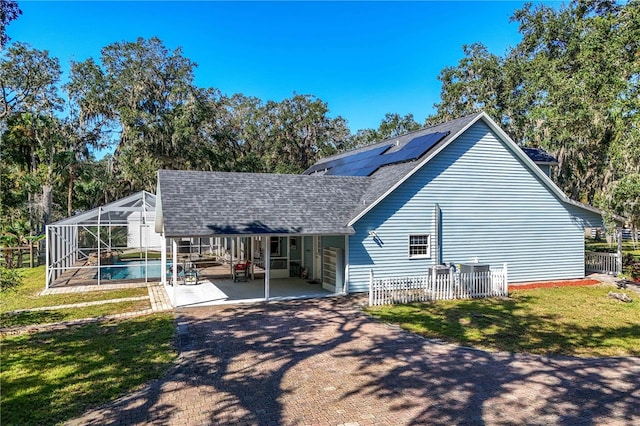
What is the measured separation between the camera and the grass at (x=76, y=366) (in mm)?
5871

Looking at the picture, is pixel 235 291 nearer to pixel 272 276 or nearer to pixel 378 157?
pixel 272 276

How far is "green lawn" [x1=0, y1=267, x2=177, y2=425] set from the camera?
233 inches

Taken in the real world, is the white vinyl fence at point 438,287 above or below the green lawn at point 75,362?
above

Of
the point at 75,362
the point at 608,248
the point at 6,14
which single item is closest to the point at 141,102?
the point at 6,14

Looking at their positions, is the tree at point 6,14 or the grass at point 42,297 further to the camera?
the grass at point 42,297

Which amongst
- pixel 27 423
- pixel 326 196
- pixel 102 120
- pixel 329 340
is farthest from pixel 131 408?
pixel 102 120

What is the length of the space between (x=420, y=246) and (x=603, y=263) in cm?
966

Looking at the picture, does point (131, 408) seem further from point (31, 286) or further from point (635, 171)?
point (635, 171)

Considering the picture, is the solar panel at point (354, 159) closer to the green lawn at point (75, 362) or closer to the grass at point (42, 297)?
the grass at point (42, 297)

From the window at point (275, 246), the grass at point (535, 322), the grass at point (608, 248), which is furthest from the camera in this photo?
the grass at point (608, 248)

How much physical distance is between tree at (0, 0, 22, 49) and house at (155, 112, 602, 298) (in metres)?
5.50

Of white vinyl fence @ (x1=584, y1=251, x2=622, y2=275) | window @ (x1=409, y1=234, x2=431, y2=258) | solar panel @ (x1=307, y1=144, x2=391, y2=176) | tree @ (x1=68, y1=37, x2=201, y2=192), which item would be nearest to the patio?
window @ (x1=409, y1=234, x2=431, y2=258)

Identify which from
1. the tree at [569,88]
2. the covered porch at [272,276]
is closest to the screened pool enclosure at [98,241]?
the covered porch at [272,276]

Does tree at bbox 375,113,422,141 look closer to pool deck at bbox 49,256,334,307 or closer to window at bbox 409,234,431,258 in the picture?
pool deck at bbox 49,256,334,307
